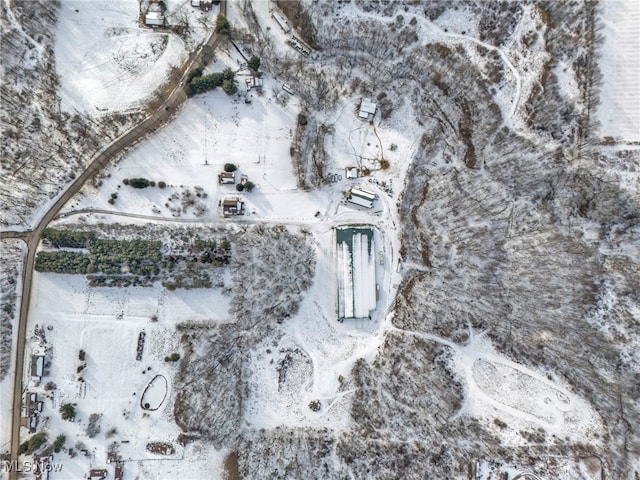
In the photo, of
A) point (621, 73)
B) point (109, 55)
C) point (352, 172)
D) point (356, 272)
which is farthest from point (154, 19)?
point (621, 73)

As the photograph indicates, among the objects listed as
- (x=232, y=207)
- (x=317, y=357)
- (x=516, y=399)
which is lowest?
(x=516, y=399)

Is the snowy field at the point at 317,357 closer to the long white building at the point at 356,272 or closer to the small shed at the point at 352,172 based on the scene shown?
the long white building at the point at 356,272

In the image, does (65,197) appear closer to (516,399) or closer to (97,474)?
Result: (97,474)

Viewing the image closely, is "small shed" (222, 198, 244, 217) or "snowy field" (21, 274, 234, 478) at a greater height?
"small shed" (222, 198, 244, 217)

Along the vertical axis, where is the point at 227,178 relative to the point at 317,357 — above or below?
above

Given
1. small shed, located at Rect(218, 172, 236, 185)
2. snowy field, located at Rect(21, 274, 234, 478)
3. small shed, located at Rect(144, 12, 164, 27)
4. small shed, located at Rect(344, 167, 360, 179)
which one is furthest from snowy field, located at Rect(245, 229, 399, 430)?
small shed, located at Rect(144, 12, 164, 27)

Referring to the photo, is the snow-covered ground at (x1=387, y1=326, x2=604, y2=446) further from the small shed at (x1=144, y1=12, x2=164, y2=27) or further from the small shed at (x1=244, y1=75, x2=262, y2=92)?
the small shed at (x1=144, y1=12, x2=164, y2=27)

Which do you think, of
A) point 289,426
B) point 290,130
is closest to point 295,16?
point 290,130

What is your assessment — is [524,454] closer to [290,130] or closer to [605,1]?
[290,130]
